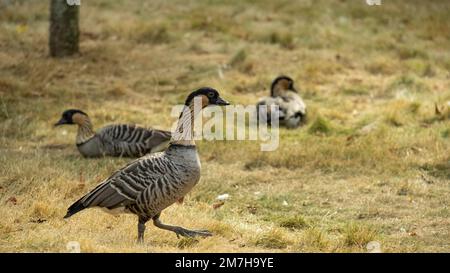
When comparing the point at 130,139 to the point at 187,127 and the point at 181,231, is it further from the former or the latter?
the point at 181,231

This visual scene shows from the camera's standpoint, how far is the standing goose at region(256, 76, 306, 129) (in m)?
11.9

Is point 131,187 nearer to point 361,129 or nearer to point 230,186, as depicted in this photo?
point 230,186

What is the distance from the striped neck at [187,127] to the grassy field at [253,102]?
84cm

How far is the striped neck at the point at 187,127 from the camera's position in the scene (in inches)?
280

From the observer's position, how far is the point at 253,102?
1275cm

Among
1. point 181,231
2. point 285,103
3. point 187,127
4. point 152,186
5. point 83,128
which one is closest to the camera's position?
point 152,186

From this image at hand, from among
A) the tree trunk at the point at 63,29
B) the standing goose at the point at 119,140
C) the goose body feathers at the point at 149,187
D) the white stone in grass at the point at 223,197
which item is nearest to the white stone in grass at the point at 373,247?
the goose body feathers at the point at 149,187

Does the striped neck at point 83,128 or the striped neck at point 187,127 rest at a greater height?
the striped neck at point 187,127

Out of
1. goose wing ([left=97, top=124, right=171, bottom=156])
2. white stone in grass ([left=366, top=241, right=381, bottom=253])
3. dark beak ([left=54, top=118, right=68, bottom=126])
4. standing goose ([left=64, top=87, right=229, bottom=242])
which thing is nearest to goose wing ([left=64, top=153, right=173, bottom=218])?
standing goose ([left=64, top=87, right=229, bottom=242])

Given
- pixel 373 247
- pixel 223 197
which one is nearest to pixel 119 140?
pixel 223 197

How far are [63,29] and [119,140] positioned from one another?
4696 mm

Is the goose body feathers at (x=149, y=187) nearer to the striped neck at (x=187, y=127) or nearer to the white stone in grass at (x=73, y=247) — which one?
the striped neck at (x=187, y=127)

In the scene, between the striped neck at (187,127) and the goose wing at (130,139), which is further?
the goose wing at (130,139)
